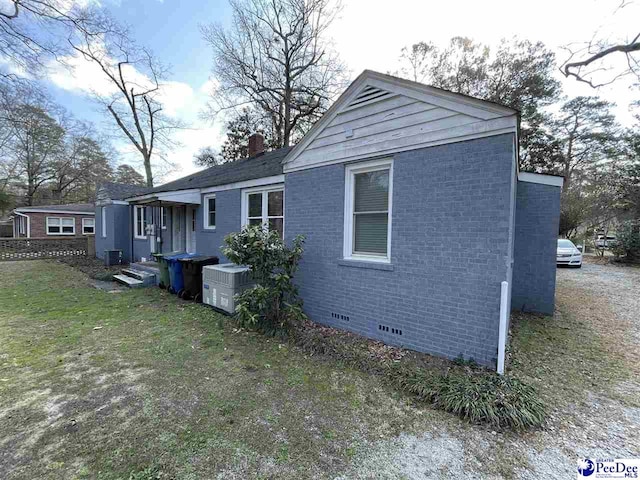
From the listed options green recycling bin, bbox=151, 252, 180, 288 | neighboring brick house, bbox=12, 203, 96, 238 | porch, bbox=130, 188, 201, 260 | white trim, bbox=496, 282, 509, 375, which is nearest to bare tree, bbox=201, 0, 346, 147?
porch, bbox=130, 188, 201, 260

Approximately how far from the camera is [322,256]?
210 inches

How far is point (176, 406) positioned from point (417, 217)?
3.73 metres

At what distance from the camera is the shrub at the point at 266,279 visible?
497 centimetres

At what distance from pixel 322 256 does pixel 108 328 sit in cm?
408

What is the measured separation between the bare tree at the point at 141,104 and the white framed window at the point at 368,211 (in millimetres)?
21582

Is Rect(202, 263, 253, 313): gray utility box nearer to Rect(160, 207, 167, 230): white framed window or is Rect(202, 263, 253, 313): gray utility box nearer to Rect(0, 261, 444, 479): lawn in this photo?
Rect(0, 261, 444, 479): lawn

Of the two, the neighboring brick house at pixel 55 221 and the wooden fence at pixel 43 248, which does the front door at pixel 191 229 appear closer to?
the wooden fence at pixel 43 248

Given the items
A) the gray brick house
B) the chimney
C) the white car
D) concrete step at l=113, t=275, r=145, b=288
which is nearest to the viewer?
the gray brick house

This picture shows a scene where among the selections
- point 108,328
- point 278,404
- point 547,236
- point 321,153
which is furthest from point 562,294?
point 108,328

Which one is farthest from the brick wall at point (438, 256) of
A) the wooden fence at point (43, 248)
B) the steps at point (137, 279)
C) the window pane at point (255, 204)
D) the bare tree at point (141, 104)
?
the bare tree at point (141, 104)

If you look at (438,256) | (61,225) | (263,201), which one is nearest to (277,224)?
(263,201)

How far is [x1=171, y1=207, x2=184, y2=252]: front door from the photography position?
34.6 feet

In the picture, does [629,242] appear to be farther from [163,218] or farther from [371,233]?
[163,218]
